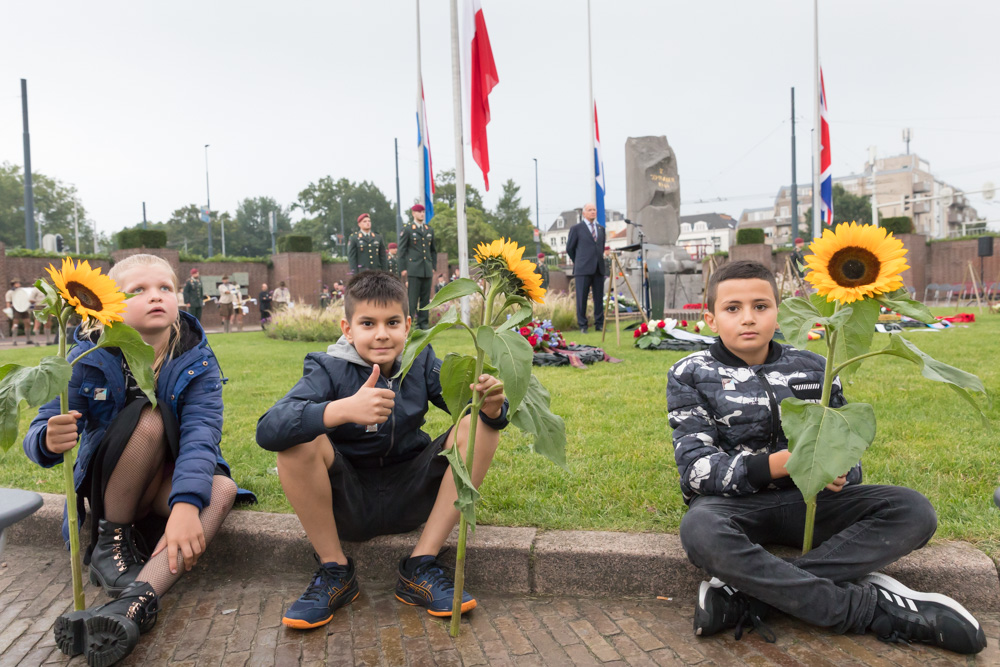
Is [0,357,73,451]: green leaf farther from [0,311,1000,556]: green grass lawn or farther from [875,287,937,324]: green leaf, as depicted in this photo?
[875,287,937,324]: green leaf

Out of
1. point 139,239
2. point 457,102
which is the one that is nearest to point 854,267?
point 457,102

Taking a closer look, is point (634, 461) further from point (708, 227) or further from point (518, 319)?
point (708, 227)

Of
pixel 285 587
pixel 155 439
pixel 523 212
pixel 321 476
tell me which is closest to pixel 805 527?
pixel 321 476

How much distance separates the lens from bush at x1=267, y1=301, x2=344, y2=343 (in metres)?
14.1

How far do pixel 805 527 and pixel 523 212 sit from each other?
65263mm

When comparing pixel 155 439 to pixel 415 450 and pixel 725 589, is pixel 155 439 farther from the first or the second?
pixel 725 589

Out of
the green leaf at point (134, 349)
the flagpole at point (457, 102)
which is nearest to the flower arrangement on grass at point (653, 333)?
the flagpole at point (457, 102)

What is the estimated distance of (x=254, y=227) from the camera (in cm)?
8794

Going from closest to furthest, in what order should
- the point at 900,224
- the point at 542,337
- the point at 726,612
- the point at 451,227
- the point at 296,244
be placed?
the point at 726,612 < the point at 542,337 < the point at 900,224 < the point at 296,244 < the point at 451,227

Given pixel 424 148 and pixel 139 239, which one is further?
pixel 139 239

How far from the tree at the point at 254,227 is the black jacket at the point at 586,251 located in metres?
74.6

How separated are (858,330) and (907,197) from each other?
80.2 metres

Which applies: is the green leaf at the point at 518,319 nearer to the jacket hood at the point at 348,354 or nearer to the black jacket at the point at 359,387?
the black jacket at the point at 359,387

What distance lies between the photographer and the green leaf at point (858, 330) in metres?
1.93
